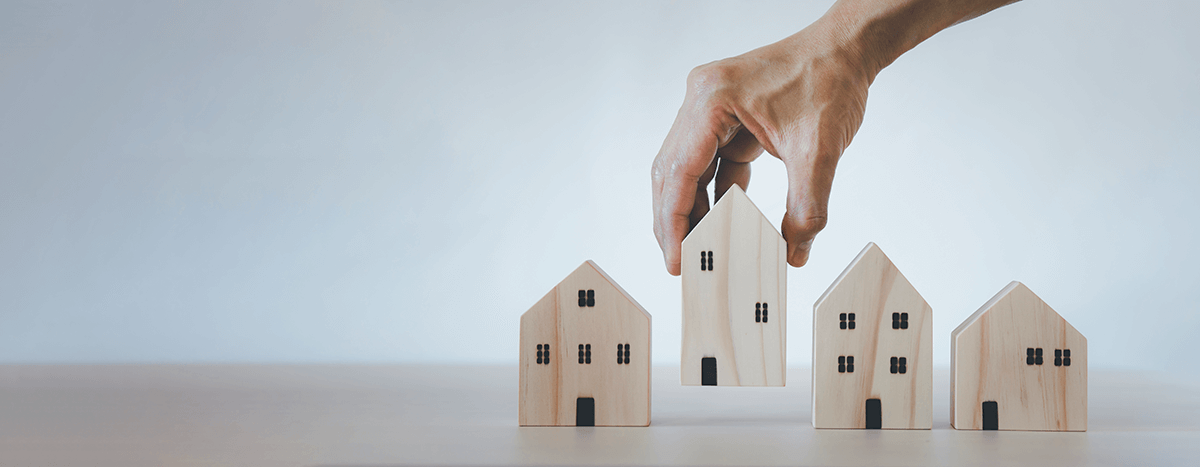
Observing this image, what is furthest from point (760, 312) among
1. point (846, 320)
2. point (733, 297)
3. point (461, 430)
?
point (461, 430)

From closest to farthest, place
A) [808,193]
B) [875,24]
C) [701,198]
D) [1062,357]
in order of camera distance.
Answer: [1062,357] < [808,193] < [875,24] < [701,198]

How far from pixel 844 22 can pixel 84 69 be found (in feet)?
10.2

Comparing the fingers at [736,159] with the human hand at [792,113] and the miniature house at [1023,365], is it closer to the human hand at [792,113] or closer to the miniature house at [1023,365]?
the human hand at [792,113]

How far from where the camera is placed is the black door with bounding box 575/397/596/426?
116 cm

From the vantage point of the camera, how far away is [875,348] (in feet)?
3.75

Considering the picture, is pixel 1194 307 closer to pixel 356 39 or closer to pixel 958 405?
pixel 958 405

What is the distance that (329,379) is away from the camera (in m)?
1.76

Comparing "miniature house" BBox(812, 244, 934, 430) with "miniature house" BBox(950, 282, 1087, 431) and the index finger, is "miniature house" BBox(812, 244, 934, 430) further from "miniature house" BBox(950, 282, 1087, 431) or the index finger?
the index finger

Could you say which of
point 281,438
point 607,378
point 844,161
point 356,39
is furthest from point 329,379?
point 844,161

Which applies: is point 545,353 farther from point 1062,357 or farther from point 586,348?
point 1062,357

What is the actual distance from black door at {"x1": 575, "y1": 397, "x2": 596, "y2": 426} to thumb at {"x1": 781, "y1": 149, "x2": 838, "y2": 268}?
1.64ft

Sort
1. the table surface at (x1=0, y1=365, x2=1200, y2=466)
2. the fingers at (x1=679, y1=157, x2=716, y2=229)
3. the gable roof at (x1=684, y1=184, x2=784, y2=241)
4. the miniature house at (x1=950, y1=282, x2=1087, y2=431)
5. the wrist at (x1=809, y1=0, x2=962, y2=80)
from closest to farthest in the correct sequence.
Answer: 1. the table surface at (x1=0, y1=365, x2=1200, y2=466)
2. the miniature house at (x1=950, y1=282, x2=1087, y2=431)
3. the gable roof at (x1=684, y1=184, x2=784, y2=241)
4. the wrist at (x1=809, y1=0, x2=962, y2=80)
5. the fingers at (x1=679, y1=157, x2=716, y2=229)

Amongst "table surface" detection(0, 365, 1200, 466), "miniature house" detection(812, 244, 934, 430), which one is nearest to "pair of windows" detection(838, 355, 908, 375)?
"miniature house" detection(812, 244, 934, 430)

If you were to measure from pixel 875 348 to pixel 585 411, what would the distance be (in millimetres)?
503
